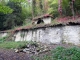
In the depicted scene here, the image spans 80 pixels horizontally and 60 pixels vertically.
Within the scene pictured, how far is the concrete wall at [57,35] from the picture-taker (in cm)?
1914

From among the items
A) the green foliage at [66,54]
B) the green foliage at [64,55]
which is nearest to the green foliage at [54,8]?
the green foliage at [64,55]

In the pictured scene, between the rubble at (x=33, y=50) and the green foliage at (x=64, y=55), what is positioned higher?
the green foliage at (x=64, y=55)

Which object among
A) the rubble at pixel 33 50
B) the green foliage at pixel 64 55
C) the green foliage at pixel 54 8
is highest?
the green foliage at pixel 54 8

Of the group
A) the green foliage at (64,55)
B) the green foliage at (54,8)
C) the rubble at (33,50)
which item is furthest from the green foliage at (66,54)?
the green foliage at (54,8)

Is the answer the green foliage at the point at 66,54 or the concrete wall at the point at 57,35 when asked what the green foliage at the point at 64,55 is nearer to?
the green foliage at the point at 66,54

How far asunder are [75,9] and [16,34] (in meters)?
8.74

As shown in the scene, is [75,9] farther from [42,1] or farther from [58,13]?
[42,1]

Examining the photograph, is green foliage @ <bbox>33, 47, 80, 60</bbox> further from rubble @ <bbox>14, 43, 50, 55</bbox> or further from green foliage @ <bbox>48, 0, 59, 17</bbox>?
green foliage @ <bbox>48, 0, 59, 17</bbox>

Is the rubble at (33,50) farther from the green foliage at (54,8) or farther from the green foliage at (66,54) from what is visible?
the green foliage at (54,8)

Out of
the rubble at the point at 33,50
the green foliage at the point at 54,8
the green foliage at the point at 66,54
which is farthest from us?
the green foliage at the point at 54,8

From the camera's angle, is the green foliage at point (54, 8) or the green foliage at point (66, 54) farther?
the green foliage at point (54, 8)

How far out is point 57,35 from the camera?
2067 centimetres

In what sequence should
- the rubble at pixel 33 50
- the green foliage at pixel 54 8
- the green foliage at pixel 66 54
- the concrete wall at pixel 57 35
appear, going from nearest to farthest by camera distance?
the green foliage at pixel 66 54
the rubble at pixel 33 50
the concrete wall at pixel 57 35
the green foliage at pixel 54 8

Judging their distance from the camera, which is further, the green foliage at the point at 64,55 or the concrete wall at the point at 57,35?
the concrete wall at the point at 57,35
